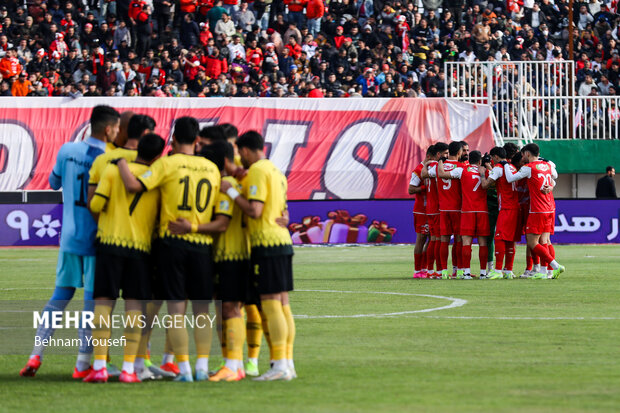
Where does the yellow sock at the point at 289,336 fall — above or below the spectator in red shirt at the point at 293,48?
below

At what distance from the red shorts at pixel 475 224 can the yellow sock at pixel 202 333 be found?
1122cm

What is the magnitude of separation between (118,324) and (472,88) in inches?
949

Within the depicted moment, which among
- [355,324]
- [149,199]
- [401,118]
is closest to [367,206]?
[401,118]

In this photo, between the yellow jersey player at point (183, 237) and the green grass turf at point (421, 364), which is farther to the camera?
the yellow jersey player at point (183, 237)

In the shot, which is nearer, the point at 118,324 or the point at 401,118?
the point at 118,324

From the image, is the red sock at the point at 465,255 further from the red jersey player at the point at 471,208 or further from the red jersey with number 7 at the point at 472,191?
the red jersey with number 7 at the point at 472,191

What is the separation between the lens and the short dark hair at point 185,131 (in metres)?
9.04

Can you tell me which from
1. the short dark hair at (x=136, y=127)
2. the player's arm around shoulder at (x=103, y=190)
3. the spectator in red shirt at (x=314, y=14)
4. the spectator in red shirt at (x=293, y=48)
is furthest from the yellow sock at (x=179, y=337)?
the spectator in red shirt at (x=314, y=14)

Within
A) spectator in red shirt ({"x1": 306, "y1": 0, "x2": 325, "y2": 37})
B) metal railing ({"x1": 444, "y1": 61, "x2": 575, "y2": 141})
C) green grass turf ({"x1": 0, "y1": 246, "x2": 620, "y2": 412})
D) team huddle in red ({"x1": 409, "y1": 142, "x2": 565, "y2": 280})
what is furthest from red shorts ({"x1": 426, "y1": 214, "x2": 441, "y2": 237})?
spectator in red shirt ({"x1": 306, "y1": 0, "x2": 325, "y2": 37})

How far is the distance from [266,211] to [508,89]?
25200mm

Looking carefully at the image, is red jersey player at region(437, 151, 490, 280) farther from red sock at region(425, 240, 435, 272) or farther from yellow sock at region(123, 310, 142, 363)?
yellow sock at region(123, 310, 142, 363)

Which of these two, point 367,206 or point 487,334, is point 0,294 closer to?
point 487,334

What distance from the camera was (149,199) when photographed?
356 inches

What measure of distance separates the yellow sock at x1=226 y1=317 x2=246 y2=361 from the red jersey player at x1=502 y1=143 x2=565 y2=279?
11.1 meters
